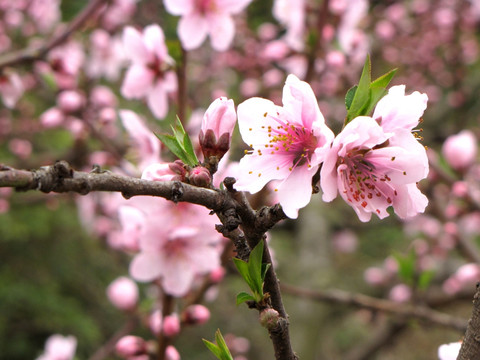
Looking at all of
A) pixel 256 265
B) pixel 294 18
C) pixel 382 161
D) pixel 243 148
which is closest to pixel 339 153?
pixel 382 161

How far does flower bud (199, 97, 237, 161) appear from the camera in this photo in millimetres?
822

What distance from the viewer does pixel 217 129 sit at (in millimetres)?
830

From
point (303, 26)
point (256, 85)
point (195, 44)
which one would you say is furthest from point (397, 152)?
point (256, 85)

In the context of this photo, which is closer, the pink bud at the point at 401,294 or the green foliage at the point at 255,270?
A: the green foliage at the point at 255,270

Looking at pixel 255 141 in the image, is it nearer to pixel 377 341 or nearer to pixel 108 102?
pixel 108 102

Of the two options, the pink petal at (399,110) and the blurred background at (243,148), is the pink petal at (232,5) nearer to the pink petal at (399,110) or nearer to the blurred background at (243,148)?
the blurred background at (243,148)

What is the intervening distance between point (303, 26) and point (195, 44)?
785 millimetres

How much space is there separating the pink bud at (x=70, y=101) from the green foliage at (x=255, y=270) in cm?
188

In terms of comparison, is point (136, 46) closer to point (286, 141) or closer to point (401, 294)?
point (286, 141)

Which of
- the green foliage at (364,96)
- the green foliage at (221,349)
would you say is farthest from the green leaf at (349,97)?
the green foliage at (221,349)

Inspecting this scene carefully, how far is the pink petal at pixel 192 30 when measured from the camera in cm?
168

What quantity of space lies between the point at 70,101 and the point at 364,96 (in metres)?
1.88

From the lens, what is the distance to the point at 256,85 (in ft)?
13.2

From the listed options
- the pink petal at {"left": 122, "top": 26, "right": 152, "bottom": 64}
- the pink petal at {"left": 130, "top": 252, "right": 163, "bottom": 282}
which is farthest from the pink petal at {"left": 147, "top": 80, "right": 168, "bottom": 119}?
the pink petal at {"left": 130, "top": 252, "right": 163, "bottom": 282}
